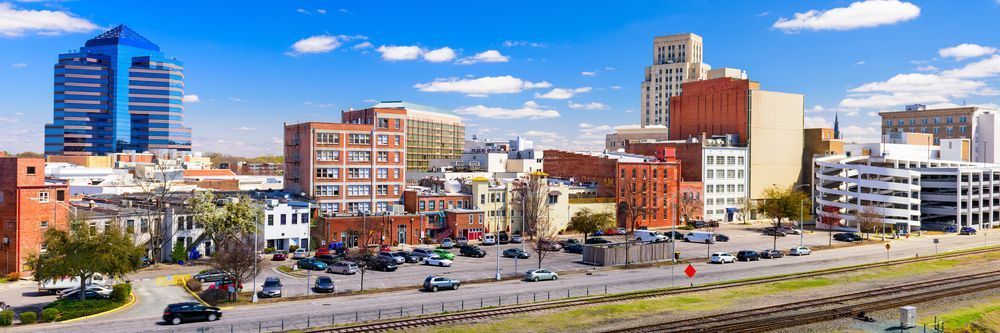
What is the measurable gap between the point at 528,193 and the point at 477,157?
57.1 m

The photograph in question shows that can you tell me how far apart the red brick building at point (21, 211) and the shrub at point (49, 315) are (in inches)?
812

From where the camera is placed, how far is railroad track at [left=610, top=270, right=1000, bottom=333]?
154 ft

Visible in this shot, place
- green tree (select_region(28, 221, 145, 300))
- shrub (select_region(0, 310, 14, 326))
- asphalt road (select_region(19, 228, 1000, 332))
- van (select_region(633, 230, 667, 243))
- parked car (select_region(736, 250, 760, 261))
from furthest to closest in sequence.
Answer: van (select_region(633, 230, 667, 243)), parked car (select_region(736, 250, 760, 261)), green tree (select_region(28, 221, 145, 300)), asphalt road (select_region(19, 228, 1000, 332)), shrub (select_region(0, 310, 14, 326))

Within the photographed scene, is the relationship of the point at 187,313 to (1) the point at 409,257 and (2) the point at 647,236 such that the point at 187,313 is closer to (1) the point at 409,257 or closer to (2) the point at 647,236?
(1) the point at 409,257

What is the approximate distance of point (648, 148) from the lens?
144125mm

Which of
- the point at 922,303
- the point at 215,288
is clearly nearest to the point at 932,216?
the point at 922,303

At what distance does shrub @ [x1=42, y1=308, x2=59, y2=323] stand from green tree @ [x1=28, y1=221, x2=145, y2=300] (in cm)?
523

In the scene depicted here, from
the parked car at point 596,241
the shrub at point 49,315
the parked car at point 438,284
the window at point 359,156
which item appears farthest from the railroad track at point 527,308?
the window at point 359,156

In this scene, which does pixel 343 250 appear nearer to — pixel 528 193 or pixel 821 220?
pixel 528 193

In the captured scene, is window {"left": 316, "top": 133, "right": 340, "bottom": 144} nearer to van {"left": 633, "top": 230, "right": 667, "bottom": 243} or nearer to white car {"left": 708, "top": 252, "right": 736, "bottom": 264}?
van {"left": 633, "top": 230, "right": 667, "bottom": 243}

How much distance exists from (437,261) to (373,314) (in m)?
25.2

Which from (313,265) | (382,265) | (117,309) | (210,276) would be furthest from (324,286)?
(117,309)

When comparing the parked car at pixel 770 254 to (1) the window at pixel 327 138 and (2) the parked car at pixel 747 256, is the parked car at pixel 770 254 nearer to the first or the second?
(2) the parked car at pixel 747 256

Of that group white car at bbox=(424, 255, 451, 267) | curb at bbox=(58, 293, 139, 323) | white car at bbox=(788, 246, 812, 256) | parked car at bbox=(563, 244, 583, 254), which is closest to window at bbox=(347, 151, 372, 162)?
white car at bbox=(424, 255, 451, 267)
